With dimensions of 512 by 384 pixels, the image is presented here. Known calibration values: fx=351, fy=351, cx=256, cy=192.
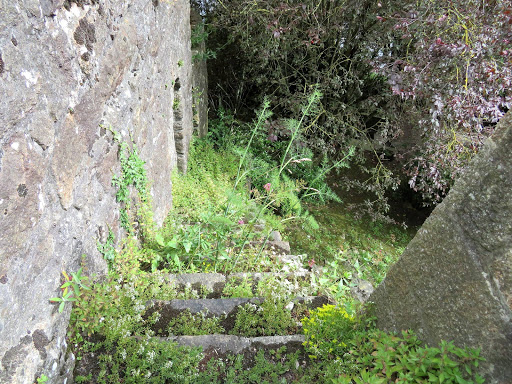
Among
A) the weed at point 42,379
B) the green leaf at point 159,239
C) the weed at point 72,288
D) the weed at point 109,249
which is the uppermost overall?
the weed at point 72,288

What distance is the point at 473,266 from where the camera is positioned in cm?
140

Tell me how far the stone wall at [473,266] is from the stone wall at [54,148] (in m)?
1.70

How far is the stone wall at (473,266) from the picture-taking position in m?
1.30

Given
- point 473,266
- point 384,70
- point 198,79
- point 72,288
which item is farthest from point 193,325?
point 198,79

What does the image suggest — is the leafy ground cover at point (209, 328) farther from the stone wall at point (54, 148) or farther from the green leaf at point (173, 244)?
the stone wall at point (54, 148)

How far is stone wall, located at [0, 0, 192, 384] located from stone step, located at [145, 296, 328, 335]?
47 centimetres

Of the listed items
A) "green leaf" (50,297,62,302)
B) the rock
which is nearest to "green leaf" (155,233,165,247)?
"green leaf" (50,297,62,302)

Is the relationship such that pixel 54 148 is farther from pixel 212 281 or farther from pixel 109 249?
pixel 212 281

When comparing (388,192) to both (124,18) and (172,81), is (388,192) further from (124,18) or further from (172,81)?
(124,18)

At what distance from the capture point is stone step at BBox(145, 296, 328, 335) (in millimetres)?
2182

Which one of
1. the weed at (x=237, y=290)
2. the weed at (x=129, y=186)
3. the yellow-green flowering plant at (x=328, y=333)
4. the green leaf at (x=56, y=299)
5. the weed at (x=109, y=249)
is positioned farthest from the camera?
the weed at (x=237, y=290)

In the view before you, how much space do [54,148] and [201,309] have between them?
128 cm

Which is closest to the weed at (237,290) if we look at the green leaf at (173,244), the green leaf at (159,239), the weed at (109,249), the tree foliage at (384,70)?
the green leaf at (173,244)

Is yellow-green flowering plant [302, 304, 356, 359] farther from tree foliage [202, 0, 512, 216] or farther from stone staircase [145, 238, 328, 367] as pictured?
tree foliage [202, 0, 512, 216]
